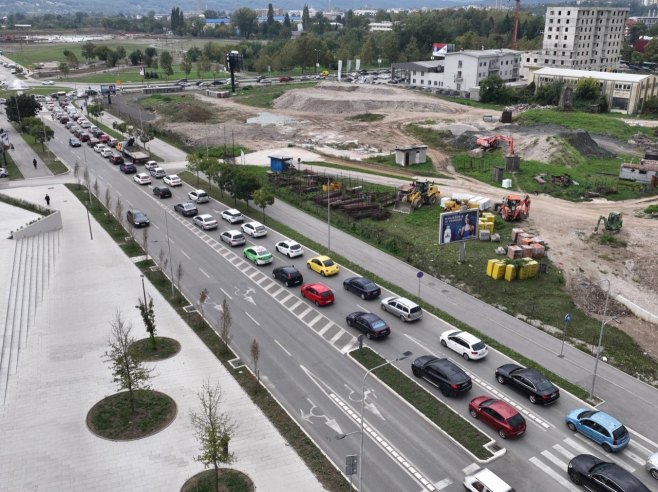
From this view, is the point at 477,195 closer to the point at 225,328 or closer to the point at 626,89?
the point at 225,328

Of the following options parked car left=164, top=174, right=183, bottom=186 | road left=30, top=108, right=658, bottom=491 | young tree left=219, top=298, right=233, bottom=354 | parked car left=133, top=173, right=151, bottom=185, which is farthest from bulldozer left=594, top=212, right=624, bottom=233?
parked car left=133, top=173, right=151, bottom=185

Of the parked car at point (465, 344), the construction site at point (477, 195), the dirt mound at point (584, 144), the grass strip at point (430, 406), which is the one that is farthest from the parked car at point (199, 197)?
the dirt mound at point (584, 144)

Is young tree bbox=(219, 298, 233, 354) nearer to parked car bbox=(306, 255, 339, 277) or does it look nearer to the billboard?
parked car bbox=(306, 255, 339, 277)

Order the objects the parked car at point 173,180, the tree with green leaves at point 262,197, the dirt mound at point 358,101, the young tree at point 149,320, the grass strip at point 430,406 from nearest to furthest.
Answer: the grass strip at point 430,406 → the young tree at point 149,320 → the tree with green leaves at point 262,197 → the parked car at point 173,180 → the dirt mound at point 358,101

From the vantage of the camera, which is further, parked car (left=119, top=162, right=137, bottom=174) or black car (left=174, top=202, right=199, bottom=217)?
parked car (left=119, top=162, right=137, bottom=174)

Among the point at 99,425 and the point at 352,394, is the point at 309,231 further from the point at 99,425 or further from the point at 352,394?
the point at 99,425

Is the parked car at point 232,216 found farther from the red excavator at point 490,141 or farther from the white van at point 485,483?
the red excavator at point 490,141

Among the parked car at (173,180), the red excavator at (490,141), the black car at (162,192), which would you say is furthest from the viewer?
the red excavator at (490,141)
